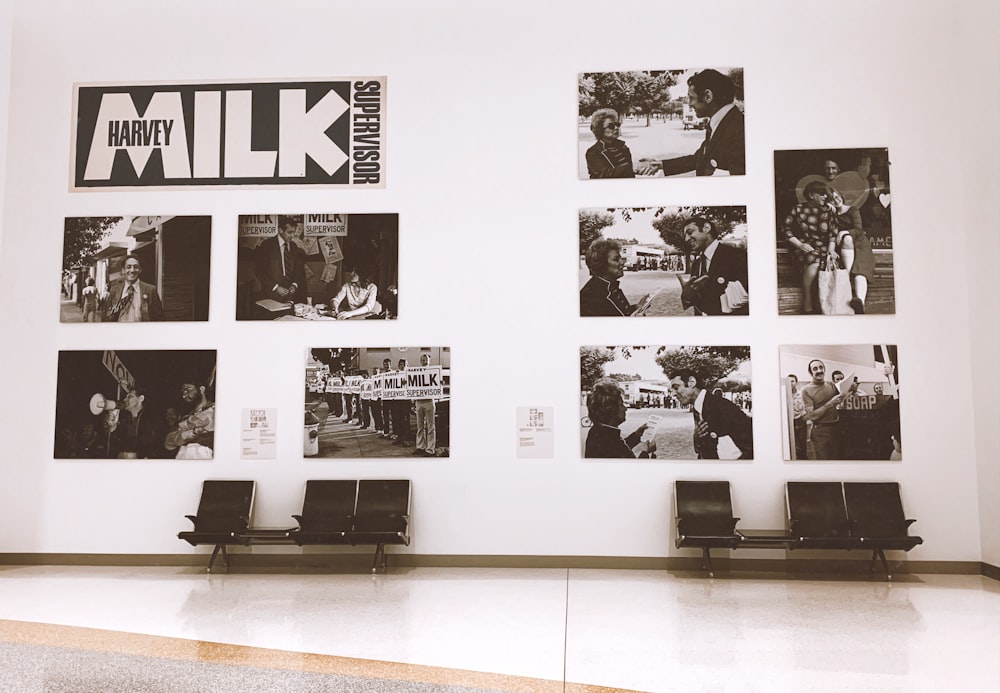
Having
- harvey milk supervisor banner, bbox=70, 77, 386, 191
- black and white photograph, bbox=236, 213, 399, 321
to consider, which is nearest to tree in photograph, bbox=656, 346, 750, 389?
black and white photograph, bbox=236, 213, 399, 321

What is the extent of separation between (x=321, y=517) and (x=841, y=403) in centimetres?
544

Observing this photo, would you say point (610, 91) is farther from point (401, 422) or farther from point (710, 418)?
point (401, 422)

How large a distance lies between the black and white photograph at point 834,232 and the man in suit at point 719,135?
442mm

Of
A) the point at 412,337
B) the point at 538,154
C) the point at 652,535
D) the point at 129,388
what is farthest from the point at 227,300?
Answer: the point at 652,535

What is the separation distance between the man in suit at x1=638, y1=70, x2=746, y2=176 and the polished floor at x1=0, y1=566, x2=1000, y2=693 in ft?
13.8

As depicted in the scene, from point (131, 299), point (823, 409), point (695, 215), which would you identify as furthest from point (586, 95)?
point (131, 299)

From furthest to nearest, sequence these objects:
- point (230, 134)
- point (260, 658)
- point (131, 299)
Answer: point (230, 134) < point (131, 299) < point (260, 658)

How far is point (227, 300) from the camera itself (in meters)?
9.04

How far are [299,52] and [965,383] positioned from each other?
7.88m

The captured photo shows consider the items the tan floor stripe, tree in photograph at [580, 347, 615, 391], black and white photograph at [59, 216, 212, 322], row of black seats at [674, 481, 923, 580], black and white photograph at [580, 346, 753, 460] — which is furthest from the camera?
black and white photograph at [59, 216, 212, 322]

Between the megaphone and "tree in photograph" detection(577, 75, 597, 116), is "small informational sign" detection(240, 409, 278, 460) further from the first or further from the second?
"tree in photograph" detection(577, 75, 597, 116)

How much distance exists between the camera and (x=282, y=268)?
9.04 metres

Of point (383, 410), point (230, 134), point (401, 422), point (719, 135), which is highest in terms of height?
point (230, 134)

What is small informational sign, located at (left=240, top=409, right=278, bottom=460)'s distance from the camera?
8875mm
